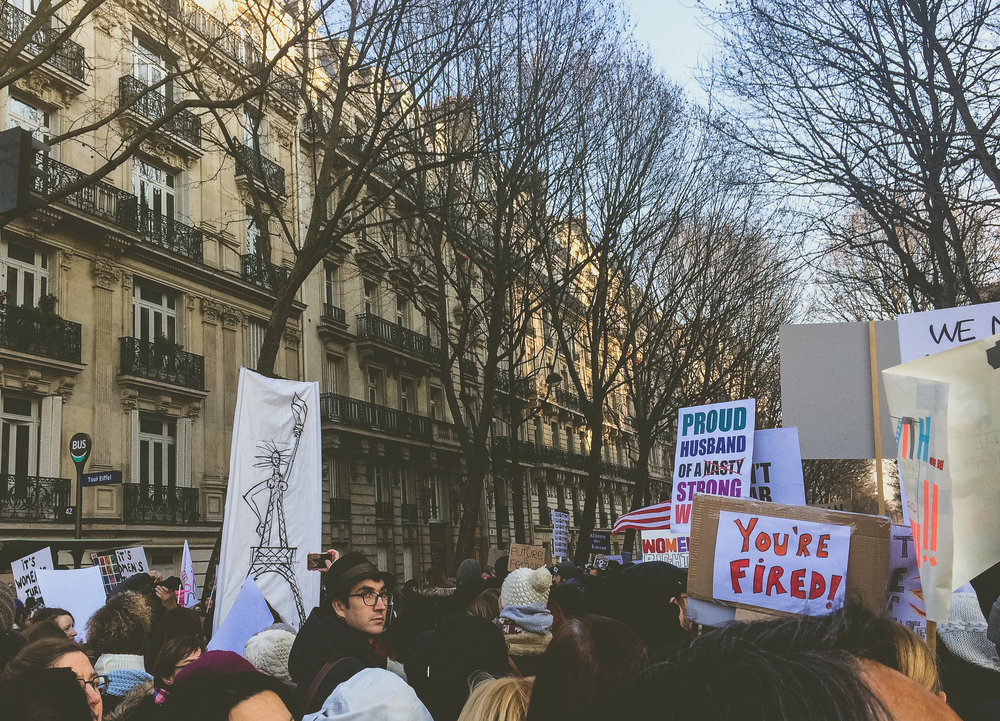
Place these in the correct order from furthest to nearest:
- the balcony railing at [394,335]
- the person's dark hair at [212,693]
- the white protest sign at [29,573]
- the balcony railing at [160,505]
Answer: the balcony railing at [394,335] < the balcony railing at [160,505] < the white protest sign at [29,573] < the person's dark hair at [212,693]

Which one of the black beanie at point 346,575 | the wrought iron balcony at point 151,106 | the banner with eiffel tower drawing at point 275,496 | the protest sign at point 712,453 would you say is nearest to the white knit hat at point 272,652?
the black beanie at point 346,575

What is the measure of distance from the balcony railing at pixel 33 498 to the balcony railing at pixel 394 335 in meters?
13.5

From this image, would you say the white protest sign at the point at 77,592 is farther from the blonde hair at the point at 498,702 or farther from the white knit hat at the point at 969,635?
the white knit hat at the point at 969,635

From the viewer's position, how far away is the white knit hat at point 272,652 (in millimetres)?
4059

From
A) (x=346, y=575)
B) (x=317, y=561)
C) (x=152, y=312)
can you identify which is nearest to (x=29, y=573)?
(x=317, y=561)

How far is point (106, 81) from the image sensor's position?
2103 cm

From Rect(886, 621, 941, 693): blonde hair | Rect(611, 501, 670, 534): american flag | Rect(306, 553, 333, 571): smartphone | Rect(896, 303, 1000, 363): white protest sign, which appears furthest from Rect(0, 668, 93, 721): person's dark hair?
Rect(611, 501, 670, 534): american flag

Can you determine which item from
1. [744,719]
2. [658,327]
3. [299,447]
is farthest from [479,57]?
[744,719]

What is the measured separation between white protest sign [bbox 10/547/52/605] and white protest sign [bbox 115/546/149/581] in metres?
1.04

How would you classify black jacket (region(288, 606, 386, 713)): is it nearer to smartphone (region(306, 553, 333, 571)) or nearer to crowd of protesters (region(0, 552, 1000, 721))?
crowd of protesters (region(0, 552, 1000, 721))

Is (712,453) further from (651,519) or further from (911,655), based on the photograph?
(911,655)

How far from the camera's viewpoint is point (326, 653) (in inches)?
140

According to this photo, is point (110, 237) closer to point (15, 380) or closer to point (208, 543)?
point (15, 380)

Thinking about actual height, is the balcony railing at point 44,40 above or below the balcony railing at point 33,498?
above
